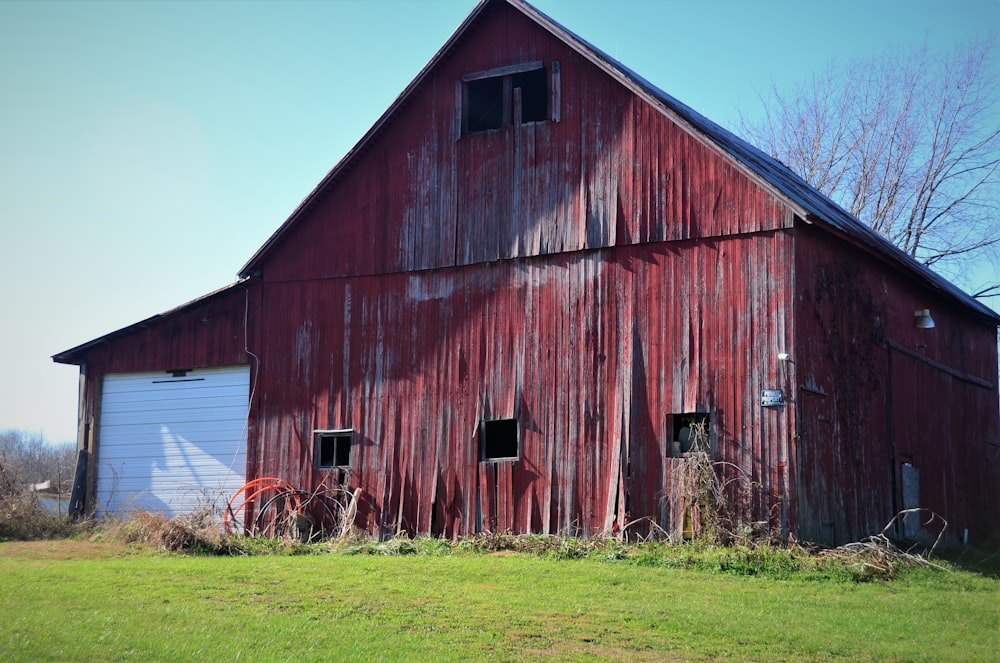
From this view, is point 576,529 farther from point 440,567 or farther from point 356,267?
point 356,267

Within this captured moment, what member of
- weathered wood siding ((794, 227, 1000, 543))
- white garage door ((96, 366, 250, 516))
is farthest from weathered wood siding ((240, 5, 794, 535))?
weathered wood siding ((794, 227, 1000, 543))

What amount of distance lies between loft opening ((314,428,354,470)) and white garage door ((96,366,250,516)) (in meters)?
1.87

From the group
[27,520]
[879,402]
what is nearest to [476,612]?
[879,402]

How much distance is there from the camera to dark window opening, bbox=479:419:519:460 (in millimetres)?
20188

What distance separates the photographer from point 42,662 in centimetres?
1046

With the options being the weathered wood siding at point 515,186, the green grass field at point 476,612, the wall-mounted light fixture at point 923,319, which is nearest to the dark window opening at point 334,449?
the weathered wood siding at point 515,186

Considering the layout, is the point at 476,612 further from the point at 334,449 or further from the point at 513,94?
the point at 513,94

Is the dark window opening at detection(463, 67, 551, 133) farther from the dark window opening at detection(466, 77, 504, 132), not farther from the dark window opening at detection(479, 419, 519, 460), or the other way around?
the dark window opening at detection(479, 419, 519, 460)

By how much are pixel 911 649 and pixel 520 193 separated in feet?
36.8

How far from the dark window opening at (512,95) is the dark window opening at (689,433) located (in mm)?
6054

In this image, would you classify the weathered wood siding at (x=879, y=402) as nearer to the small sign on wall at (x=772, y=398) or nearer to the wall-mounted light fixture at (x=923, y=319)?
the wall-mounted light fixture at (x=923, y=319)

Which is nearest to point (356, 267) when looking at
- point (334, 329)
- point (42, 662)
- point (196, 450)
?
point (334, 329)

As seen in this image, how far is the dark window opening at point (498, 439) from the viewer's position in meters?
20.2

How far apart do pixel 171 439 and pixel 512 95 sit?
10288mm
